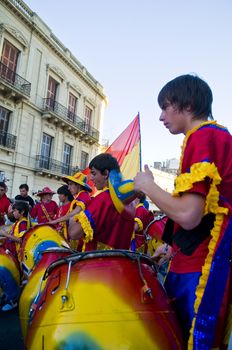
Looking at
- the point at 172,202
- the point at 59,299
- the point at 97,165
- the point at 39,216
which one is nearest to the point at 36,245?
the point at 97,165

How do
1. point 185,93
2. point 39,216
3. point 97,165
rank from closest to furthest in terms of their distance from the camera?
point 185,93 < point 97,165 < point 39,216

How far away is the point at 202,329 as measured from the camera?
1245 millimetres

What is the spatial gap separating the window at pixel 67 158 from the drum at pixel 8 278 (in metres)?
21.0

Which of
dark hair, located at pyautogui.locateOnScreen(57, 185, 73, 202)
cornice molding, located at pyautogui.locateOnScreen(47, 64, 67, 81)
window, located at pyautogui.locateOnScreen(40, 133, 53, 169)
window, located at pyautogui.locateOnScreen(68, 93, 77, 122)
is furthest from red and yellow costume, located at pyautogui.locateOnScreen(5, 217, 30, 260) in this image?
window, located at pyautogui.locateOnScreen(68, 93, 77, 122)

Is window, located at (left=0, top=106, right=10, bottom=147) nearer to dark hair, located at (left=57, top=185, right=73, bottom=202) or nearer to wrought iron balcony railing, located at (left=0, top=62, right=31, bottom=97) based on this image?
wrought iron balcony railing, located at (left=0, top=62, right=31, bottom=97)

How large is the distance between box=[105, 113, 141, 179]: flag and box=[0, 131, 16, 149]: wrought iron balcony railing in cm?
1304

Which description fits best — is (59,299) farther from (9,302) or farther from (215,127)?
(9,302)

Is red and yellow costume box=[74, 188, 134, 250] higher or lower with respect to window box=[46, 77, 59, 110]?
lower

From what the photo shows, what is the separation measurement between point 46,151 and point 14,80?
5.60 metres

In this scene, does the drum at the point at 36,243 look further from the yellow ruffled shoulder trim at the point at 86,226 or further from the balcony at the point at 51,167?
the balcony at the point at 51,167

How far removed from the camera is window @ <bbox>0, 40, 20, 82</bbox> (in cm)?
1936

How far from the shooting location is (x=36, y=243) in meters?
3.47

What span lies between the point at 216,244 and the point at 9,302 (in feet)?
12.7

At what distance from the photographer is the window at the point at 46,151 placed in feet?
74.9
